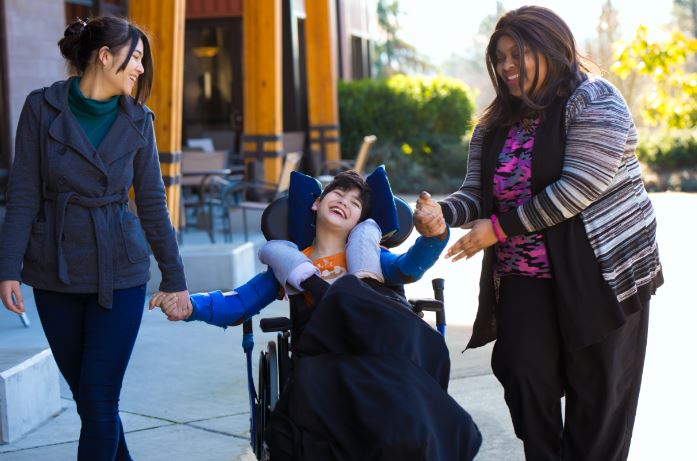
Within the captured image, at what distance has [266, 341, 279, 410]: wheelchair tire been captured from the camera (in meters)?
3.85

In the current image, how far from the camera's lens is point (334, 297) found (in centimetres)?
352

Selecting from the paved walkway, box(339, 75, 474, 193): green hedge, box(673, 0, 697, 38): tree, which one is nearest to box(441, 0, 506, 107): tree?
box(673, 0, 697, 38): tree

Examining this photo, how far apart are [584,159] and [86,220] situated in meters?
1.62

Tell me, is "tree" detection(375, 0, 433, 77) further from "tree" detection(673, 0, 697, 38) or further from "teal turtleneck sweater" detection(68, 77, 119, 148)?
"teal turtleneck sweater" detection(68, 77, 119, 148)

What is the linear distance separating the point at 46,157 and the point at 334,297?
41.4 inches

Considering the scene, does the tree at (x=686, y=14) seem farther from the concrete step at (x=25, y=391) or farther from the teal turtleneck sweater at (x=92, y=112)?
the teal turtleneck sweater at (x=92, y=112)

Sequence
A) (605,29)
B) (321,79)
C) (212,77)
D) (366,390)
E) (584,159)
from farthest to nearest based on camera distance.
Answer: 1. (605,29)
2. (212,77)
3. (321,79)
4. (584,159)
5. (366,390)

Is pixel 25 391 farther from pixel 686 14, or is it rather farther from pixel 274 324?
pixel 686 14

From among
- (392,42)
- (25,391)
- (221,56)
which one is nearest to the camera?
(25,391)

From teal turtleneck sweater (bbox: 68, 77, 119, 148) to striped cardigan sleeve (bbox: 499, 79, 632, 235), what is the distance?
4.52 ft

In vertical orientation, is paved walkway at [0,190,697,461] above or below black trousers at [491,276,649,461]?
below

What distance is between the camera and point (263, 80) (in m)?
13.6

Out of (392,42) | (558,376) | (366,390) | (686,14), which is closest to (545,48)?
(558,376)

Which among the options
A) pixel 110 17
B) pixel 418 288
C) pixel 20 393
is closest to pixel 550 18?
pixel 110 17
